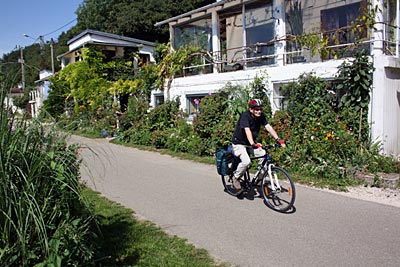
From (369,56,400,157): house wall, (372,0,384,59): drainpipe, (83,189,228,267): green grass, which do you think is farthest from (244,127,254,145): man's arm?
(372,0,384,59): drainpipe

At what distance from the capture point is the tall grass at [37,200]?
3346mm

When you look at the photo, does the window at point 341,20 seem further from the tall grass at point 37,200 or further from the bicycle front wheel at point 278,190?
the tall grass at point 37,200

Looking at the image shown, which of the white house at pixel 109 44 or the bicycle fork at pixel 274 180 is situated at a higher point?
the white house at pixel 109 44

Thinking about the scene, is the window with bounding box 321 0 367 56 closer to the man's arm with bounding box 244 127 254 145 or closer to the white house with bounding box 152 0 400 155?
the white house with bounding box 152 0 400 155

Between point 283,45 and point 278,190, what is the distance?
329 inches

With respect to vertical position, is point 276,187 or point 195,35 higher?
point 195,35

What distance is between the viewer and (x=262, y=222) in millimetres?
5789

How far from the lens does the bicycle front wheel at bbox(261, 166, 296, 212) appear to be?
246 inches

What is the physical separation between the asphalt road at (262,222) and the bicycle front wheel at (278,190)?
18 centimetres

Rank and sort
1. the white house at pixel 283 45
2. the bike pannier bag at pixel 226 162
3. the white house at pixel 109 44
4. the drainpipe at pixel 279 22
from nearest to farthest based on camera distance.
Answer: the bike pannier bag at pixel 226 162 → the white house at pixel 283 45 → the drainpipe at pixel 279 22 → the white house at pixel 109 44

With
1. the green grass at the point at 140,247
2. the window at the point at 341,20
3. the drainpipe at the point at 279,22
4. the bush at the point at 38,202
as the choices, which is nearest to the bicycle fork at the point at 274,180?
the green grass at the point at 140,247

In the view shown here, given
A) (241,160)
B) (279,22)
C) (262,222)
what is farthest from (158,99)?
(262,222)

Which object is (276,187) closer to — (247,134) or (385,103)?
(247,134)

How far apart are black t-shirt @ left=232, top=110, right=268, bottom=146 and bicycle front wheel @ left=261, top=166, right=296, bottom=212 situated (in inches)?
29.7
